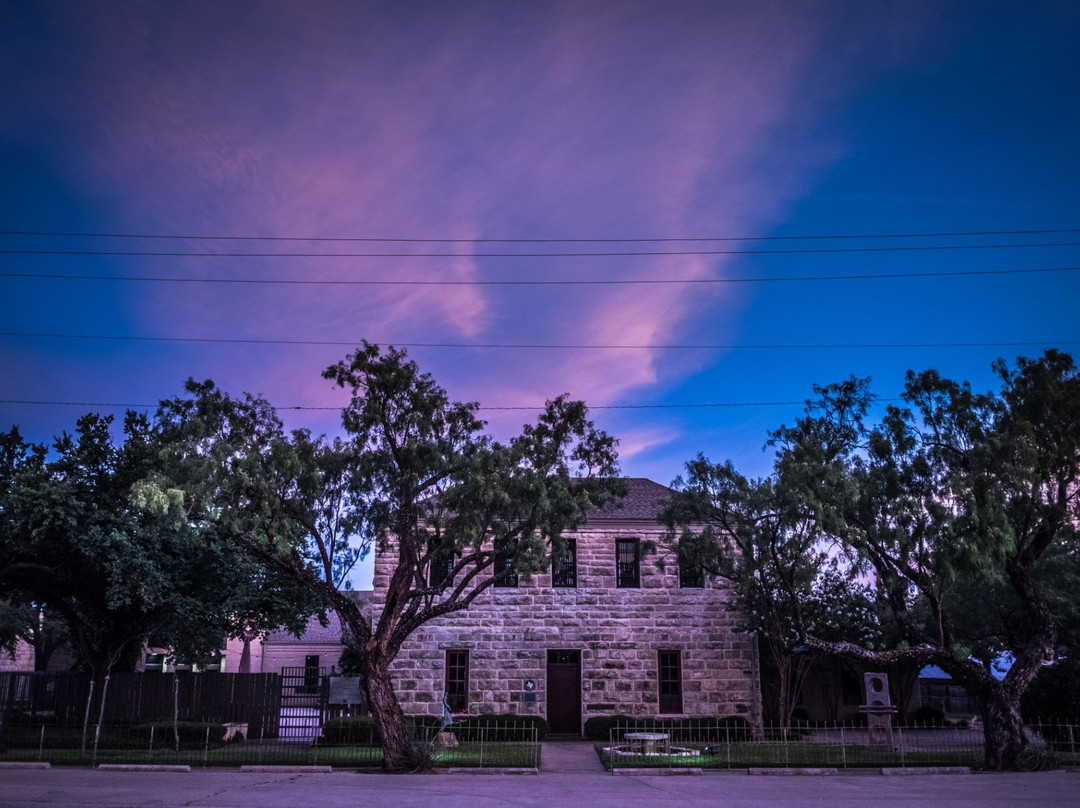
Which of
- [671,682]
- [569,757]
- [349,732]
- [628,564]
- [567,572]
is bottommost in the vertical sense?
[569,757]

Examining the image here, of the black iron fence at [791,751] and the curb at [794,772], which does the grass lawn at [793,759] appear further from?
the curb at [794,772]

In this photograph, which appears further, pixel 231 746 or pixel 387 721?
pixel 231 746

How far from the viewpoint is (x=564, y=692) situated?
29109 mm

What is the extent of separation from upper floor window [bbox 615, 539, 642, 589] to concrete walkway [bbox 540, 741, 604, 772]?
213 inches

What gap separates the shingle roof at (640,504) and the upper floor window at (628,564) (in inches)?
35.5

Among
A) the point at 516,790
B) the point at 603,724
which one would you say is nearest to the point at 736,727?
the point at 603,724

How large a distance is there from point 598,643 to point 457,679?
15.9ft

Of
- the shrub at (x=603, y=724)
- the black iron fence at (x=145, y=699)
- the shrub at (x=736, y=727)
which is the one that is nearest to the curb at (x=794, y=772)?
the shrub at (x=736, y=727)

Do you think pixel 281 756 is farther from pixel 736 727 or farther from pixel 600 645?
pixel 736 727

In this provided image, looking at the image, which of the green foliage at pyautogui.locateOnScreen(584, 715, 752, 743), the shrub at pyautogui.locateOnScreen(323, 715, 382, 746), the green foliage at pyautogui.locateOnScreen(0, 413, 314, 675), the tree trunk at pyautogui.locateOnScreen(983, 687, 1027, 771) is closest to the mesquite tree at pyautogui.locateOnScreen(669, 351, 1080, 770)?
the tree trunk at pyautogui.locateOnScreen(983, 687, 1027, 771)

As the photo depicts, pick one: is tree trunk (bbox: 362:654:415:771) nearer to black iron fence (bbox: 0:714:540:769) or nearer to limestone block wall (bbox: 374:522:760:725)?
black iron fence (bbox: 0:714:540:769)

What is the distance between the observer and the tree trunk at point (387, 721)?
19.4 metres

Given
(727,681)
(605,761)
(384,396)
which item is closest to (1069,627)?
(727,681)

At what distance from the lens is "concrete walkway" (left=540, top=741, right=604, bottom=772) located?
20.5m
